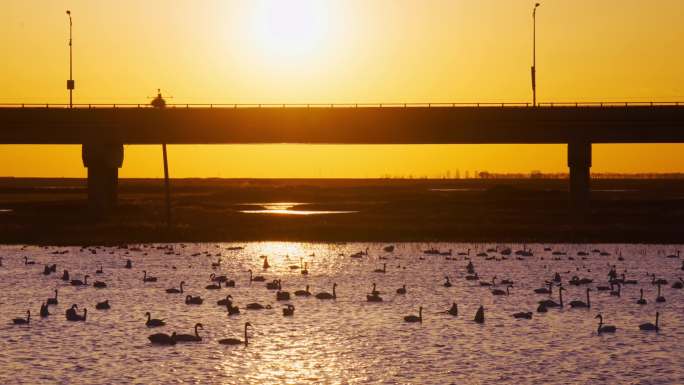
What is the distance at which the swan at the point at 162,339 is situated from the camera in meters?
31.1

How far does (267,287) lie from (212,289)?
2.36 m

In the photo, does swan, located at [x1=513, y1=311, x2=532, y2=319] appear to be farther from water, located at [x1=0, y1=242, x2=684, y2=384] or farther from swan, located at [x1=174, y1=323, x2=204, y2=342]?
swan, located at [x1=174, y1=323, x2=204, y2=342]

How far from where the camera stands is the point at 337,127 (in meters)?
101

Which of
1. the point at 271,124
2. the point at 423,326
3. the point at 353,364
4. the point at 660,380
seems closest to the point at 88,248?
the point at 271,124

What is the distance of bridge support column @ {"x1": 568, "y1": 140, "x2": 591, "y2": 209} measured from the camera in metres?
98.8

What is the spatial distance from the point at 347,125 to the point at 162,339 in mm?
70617

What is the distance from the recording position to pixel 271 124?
101625 millimetres

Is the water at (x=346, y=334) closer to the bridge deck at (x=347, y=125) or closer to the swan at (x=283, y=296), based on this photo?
the swan at (x=283, y=296)

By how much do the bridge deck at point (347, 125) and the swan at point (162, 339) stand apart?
66985 millimetres

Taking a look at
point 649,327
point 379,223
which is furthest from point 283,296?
point 379,223

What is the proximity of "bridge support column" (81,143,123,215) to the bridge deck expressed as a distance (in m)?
0.99

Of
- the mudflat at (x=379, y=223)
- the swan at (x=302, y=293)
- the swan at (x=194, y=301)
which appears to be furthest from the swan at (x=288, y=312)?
the mudflat at (x=379, y=223)

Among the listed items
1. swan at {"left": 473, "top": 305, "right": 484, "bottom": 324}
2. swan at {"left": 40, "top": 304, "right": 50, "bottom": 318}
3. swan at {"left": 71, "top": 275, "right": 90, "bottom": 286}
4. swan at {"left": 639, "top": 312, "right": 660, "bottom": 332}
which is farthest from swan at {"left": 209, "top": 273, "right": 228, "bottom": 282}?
swan at {"left": 639, "top": 312, "right": 660, "bottom": 332}

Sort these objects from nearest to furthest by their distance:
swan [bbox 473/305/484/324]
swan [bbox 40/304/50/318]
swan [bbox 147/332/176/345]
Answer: swan [bbox 147/332/176/345] → swan [bbox 473/305/484/324] → swan [bbox 40/304/50/318]
